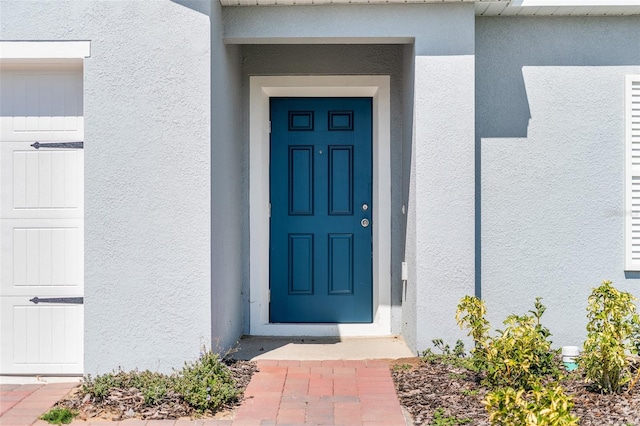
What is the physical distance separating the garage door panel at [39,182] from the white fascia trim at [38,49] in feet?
2.14

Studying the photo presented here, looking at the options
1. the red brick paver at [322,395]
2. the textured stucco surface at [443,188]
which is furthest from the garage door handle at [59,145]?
the textured stucco surface at [443,188]

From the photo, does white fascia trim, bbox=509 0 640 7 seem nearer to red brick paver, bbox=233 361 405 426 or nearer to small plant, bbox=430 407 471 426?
red brick paver, bbox=233 361 405 426

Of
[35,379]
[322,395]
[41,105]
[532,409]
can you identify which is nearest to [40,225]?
[41,105]

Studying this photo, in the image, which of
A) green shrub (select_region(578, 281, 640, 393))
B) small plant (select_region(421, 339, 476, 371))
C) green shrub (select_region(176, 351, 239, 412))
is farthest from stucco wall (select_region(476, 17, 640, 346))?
green shrub (select_region(176, 351, 239, 412))

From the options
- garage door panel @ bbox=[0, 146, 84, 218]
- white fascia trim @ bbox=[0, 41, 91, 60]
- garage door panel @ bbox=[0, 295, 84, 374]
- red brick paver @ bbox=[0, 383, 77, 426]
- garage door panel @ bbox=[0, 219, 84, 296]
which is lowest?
red brick paver @ bbox=[0, 383, 77, 426]

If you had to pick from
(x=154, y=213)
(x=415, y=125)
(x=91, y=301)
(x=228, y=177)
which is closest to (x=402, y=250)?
(x=415, y=125)

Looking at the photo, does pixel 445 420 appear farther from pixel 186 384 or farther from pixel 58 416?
pixel 58 416

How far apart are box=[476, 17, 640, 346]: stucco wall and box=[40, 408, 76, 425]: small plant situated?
3.33 m

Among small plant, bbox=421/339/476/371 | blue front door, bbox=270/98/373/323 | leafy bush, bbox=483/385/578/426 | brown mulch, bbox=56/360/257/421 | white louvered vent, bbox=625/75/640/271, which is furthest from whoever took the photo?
blue front door, bbox=270/98/373/323

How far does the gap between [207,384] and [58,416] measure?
910 millimetres

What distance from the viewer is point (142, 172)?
466cm

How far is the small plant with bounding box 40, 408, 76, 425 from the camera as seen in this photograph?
3891 mm

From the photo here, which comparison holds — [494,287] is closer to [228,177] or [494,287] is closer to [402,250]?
[402,250]

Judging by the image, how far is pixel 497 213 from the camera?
18.0 ft
